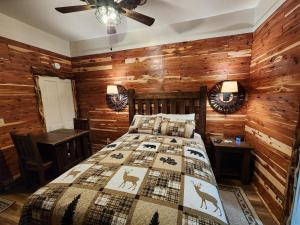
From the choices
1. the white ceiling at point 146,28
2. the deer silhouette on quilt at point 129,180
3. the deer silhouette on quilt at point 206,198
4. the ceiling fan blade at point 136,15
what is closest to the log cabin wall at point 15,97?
the white ceiling at point 146,28

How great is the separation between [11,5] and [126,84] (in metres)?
1.95

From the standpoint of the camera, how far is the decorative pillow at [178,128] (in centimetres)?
221

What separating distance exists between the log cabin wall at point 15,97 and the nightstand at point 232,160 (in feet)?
10.3

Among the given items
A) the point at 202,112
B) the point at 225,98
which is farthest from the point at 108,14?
the point at 225,98

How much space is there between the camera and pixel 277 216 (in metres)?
1.56

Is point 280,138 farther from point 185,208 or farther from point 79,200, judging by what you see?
point 79,200

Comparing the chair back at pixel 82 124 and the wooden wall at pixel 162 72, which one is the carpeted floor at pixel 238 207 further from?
the chair back at pixel 82 124

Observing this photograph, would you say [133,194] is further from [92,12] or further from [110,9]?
[92,12]

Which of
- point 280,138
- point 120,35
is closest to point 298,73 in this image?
point 280,138

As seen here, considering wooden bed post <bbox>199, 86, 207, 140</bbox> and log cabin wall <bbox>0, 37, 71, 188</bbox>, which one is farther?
wooden bed post <bbox>199, 86, 207, 140</bbox>

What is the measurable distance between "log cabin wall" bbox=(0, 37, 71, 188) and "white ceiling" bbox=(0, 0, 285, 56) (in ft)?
0.73

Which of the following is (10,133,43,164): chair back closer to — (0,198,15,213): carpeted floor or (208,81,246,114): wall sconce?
(0,198,15,213): carpeted floor

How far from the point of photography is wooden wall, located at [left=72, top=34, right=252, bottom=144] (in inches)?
95.8

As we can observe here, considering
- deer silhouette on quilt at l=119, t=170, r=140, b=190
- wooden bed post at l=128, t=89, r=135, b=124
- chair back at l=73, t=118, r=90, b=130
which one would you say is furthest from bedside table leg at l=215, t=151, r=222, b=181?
chair back at l=73, t=118, r=90, b=130
